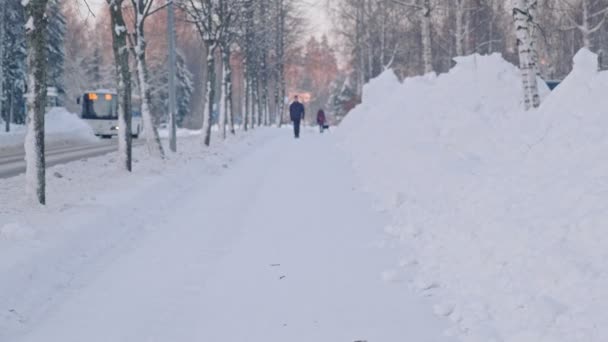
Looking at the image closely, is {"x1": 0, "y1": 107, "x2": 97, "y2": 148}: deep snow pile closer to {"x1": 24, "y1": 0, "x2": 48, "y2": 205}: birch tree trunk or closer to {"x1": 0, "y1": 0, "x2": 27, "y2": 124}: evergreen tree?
{"x1": 0, "y1": 0, "x2": 27, "y2": 124}: evergreen tree

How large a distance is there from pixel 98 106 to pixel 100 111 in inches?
13.3

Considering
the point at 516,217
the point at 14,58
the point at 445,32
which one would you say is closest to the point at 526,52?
the point at 516,217

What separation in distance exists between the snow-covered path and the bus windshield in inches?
1085

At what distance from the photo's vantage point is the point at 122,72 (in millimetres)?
13898

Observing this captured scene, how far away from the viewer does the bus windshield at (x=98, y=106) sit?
3528cm

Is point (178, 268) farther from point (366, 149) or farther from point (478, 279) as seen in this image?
point (366, 149)

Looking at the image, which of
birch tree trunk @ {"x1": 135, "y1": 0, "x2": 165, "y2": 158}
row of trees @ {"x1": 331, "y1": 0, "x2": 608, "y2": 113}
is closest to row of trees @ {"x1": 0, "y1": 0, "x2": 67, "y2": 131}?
birch tree trunk @ {"x1": 135, "y1": 0, "x2": 165, "y2": 158}

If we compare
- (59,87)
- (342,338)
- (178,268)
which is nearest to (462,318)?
(342,338)

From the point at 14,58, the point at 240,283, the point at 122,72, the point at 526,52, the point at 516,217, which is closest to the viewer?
the point at 516,217

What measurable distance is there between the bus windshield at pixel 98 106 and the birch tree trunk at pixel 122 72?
22.5 meters

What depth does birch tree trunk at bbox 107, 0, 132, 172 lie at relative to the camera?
1382cm

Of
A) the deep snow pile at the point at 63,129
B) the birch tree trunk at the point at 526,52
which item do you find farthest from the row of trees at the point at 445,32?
the deep snow pile at the point at 63,129

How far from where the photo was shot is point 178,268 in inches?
243

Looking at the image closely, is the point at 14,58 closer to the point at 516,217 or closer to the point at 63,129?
the point at 63,129
